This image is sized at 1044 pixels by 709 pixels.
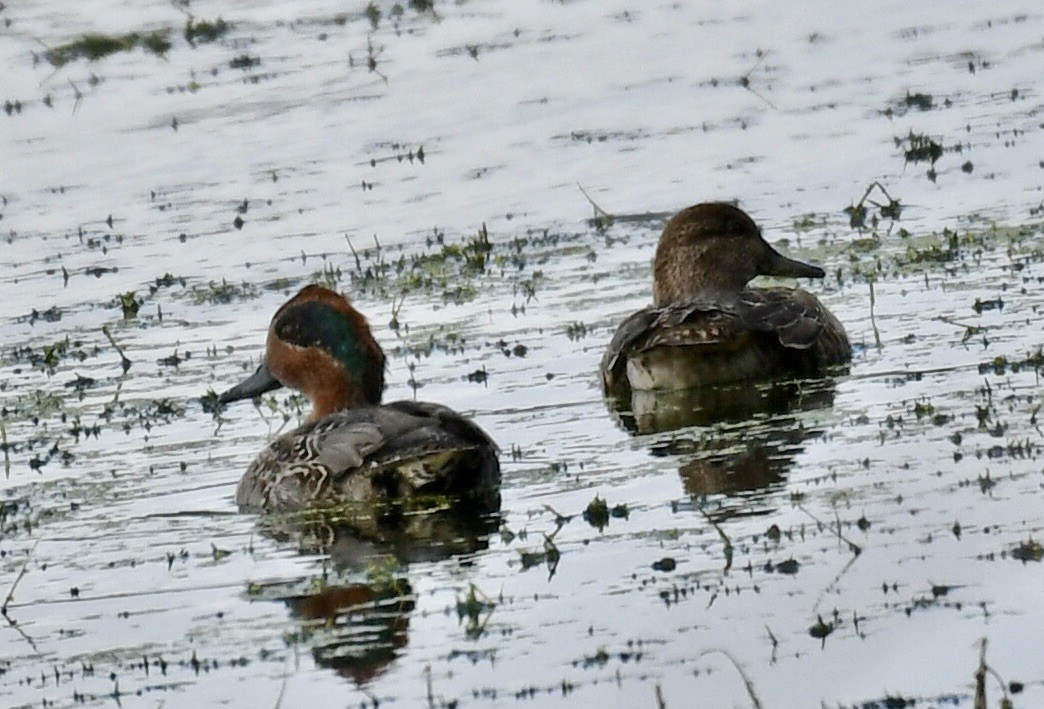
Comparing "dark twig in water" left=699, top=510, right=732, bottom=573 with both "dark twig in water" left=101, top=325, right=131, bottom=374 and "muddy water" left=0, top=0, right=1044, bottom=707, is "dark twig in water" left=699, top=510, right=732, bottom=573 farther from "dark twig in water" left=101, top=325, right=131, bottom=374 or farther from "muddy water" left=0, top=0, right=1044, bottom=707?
"dark twig in water" left=101, top=325, right=131, bottom=374

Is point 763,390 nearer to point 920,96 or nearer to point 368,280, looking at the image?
point 368,280

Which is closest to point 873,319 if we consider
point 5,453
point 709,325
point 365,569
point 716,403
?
point 709,325

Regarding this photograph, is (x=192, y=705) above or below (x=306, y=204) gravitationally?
below

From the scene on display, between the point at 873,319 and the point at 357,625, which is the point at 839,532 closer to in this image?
the point at 357,625

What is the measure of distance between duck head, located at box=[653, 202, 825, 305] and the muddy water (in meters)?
0.45

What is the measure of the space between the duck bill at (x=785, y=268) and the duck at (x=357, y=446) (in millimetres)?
3329

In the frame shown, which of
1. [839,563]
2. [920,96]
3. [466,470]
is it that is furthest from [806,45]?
[839,563]

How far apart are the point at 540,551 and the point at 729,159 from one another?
423 inches

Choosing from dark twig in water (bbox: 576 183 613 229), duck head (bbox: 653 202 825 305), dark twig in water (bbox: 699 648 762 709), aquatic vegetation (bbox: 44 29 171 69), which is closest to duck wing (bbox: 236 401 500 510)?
dark twig in water (bbox: 699 648 762 709)

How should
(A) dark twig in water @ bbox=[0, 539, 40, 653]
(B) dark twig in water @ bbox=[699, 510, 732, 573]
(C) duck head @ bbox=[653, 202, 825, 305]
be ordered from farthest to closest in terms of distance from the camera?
(C) duck head @ bbox=[653, 202, 825, 305]
(A) dark twig in water @ bbox=[0, 539, 40, 653]
(B) dark twig in water @ bbox=[699, 510, 732, 573]

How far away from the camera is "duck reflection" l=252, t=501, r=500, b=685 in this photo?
8.60 metres

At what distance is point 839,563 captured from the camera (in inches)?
351

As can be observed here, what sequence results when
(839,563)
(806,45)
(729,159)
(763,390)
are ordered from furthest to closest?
1. (806,45)
2. (729,159)
3. (763,390)
4. (839,563)

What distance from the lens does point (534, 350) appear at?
14.3 meters
